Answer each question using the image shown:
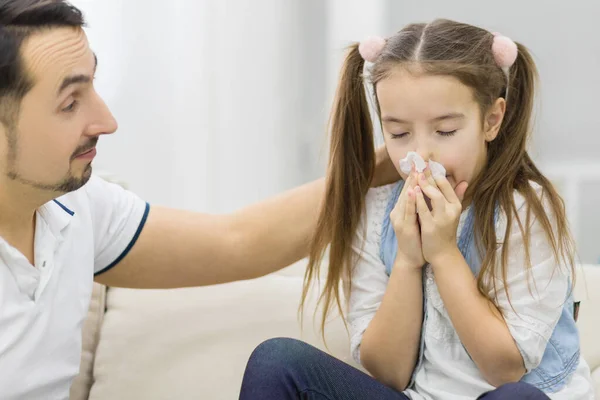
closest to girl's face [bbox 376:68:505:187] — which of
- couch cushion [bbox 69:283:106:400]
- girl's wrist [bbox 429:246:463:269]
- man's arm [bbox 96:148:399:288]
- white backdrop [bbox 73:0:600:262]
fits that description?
girl's wrist [bbox 429:246:463:269]

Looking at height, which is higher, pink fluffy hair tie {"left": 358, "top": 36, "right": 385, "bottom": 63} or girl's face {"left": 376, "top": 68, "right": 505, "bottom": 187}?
pink fluffy hair tie {"left": 358, "top": 36, "right": 385, "bottom": 63}

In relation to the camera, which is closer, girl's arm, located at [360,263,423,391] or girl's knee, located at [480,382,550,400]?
girl's knee, located at [480,382,550,400]

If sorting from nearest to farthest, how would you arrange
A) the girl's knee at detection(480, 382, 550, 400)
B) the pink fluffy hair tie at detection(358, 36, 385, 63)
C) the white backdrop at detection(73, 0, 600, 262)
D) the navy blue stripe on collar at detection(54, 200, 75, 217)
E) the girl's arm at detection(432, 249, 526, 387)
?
1. the girl's knee at detection(480, 382, 550, 400)
2. the girl's arm at detection(432, 249, 526, 387)
3. the pink fluffy hair tie at detection(358, 36, 385, 63)
4. the navy blue stripe on collar at detection(54, 200, 75, 217)
5. the white backdrop at detection(73, 0, 600, 262)

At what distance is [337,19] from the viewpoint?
7.63 ft

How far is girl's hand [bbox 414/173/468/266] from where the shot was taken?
45.9 inches

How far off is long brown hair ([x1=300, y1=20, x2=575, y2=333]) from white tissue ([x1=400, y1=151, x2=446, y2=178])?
109 millimetres

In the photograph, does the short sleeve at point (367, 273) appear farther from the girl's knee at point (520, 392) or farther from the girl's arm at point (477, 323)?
the girl's knee at point (520, 392)

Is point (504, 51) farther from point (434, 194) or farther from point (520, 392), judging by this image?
point (520, 392)

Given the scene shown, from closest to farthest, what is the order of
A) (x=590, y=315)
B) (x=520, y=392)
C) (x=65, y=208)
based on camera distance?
(x=520, y=392) < (x=65, y=208) < (x=590, y=315)

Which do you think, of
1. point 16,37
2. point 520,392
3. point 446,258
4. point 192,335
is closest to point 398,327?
point 446,258

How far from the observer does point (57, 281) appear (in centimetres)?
129

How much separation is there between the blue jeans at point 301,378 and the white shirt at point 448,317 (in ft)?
0.26

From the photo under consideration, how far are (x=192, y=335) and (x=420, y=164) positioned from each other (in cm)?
62

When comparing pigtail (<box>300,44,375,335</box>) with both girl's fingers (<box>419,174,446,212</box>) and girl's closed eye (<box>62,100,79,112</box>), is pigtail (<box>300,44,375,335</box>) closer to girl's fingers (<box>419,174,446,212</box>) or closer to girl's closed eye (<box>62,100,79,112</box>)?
girl's fingers (<box>419,174,446,212</box>)
